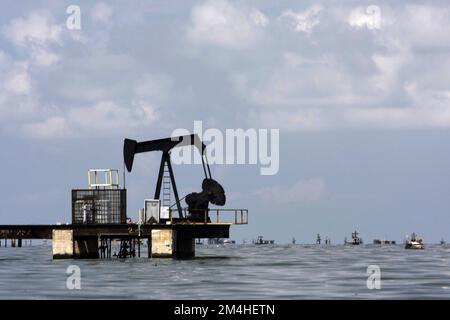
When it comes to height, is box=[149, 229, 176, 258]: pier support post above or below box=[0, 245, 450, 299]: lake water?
above

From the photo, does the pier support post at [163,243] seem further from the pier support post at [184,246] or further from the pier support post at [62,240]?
the pier support post at [62,240]

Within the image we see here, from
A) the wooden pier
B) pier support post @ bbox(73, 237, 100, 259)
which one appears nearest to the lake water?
the wooden pier

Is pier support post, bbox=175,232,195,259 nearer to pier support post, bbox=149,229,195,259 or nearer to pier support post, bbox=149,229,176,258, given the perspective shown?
pier support post, bbox=149,229,195,259

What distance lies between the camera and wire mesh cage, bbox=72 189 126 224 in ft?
258

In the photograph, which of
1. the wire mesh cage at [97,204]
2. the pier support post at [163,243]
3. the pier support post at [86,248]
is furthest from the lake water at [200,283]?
the wire mesh cage at [97,204]

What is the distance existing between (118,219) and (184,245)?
6.26 m

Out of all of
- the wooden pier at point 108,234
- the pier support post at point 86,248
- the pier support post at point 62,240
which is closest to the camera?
the wooden pier at point 108,234

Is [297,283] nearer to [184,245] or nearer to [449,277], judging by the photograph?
[449,277]

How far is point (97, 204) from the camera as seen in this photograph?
79062 millimetres

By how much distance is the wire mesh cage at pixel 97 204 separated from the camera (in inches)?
3100

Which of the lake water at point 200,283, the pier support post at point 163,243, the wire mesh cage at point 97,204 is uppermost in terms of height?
the wire mesh cage at point 97,204

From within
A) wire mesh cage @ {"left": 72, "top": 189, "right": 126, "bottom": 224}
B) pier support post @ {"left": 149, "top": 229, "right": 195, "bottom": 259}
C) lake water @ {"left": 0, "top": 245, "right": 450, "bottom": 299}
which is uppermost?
wire mesh cage @ {"left": 72, "top": 189, "right": 126, "bottom": 224}
